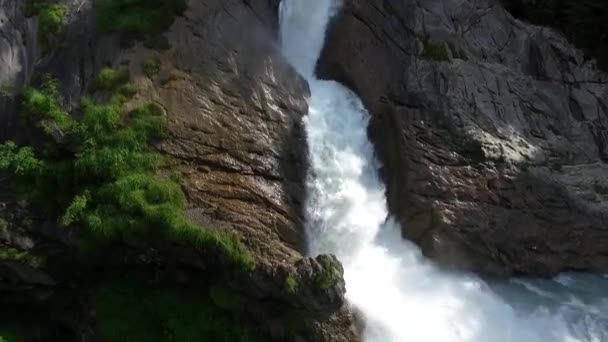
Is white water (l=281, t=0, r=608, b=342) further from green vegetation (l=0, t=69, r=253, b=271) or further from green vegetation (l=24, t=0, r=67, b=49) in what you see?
green vegetation (l=24, t=0, r=67, b=49)

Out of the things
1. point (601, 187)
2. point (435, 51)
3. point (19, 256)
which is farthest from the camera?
point (435, 51)

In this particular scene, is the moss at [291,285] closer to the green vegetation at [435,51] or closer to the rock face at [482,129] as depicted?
the rock face at [482,129]

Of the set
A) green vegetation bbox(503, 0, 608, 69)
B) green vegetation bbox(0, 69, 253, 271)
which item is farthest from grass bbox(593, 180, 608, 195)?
green vegetation bbox(0, 69, 253, 271)

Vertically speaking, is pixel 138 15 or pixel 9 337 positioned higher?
pixel 138 15

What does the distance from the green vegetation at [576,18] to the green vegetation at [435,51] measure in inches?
188

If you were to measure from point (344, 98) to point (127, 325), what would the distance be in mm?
8760

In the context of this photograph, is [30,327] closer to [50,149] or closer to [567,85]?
[50,149]

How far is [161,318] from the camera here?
520 inches

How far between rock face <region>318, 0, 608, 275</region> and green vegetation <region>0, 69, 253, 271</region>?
608 centimetres

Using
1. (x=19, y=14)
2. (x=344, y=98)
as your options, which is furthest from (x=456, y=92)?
(x=19, y=14)

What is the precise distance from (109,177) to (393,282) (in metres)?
7.02

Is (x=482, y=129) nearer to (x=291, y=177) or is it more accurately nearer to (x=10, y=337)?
(x=291, y=177)

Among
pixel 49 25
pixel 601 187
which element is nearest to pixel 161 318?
pixel 49 25

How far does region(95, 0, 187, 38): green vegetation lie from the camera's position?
1555 centimetres
